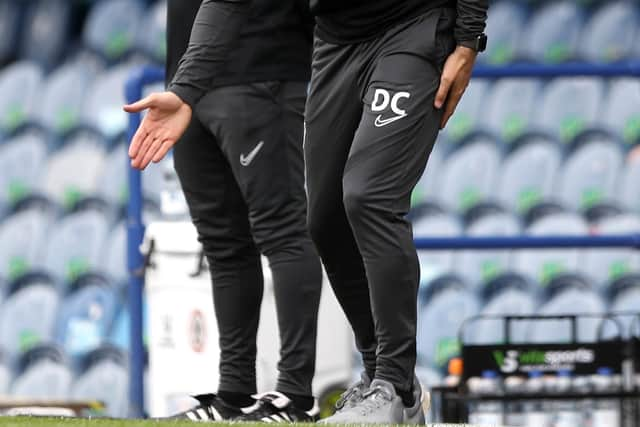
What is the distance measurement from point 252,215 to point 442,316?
3.15m

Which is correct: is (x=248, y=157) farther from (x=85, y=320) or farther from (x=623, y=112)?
(x=623, y=112)

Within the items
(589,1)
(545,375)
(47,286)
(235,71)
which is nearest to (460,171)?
(589,1)

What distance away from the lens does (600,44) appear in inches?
245

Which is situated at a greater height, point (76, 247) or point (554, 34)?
point (554, 34)

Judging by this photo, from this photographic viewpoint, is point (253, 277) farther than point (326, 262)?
Yes

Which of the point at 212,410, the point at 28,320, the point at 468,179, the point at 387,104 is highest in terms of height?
the point at 387,104

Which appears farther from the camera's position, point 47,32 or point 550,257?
point 47,32

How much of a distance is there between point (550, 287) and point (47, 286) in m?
2.13

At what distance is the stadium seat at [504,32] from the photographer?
249 inches

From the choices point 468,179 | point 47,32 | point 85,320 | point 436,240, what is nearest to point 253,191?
point 436,240

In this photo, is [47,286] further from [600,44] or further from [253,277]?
[253,277]

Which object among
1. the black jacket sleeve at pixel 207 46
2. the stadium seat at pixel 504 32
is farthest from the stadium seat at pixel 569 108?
the black jacket sleeve at pixel 207 46

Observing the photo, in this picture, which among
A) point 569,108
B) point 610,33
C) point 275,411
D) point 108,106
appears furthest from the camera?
point 108,106

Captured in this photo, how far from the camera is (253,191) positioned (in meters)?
2.61
